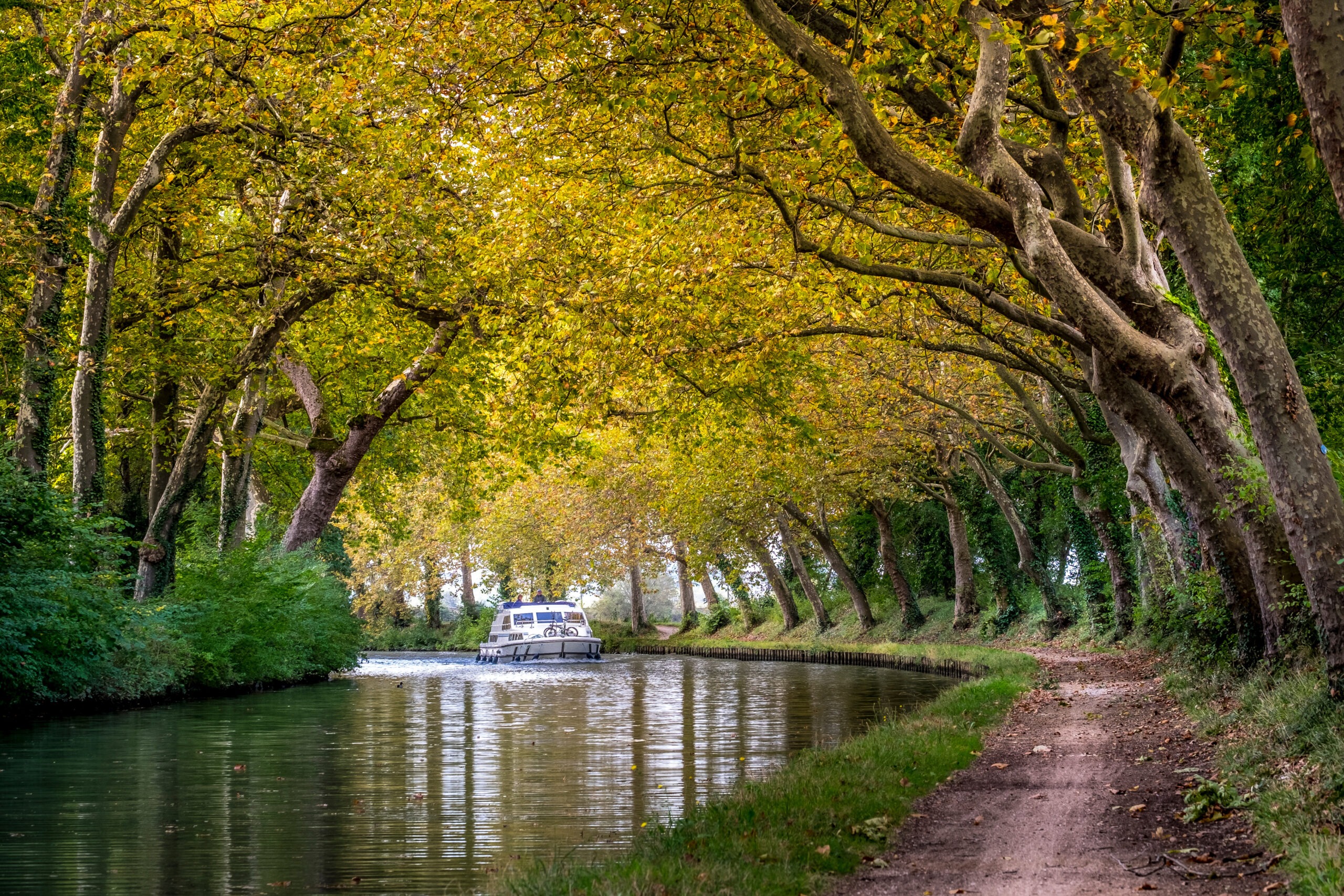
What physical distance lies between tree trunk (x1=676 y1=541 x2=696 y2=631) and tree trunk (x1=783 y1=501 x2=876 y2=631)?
780 cm

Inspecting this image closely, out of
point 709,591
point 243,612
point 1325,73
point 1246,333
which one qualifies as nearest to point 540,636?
point 709,591

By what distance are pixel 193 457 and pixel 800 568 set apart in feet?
89.3

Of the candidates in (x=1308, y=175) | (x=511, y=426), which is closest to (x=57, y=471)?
(x=511, y=426)

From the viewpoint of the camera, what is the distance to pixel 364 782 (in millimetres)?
11805

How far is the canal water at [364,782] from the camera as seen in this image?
778cm

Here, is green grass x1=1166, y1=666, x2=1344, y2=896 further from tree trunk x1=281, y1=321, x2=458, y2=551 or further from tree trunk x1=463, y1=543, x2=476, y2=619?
tree trunk x1=463, y1=543, x2=476, y2=619

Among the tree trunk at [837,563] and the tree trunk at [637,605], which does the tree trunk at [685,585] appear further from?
the tree trunk at [837,563]

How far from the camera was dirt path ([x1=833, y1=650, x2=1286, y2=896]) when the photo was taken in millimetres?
6359

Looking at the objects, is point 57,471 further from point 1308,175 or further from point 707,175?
point 1308,175

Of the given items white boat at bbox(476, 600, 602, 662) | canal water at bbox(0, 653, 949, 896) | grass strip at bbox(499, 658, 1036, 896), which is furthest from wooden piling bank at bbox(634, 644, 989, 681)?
grass strip at bbox(499, 658, 1036, 896)

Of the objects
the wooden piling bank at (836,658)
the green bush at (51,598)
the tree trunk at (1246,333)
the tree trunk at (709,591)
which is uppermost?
the tree trunk at (1246,333)

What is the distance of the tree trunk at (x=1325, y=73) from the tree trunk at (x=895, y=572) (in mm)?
34883

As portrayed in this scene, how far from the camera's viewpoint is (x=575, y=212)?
17891 mm

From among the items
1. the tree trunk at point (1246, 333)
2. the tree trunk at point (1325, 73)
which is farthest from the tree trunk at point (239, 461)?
the tree trunk at point (1325, 73)
